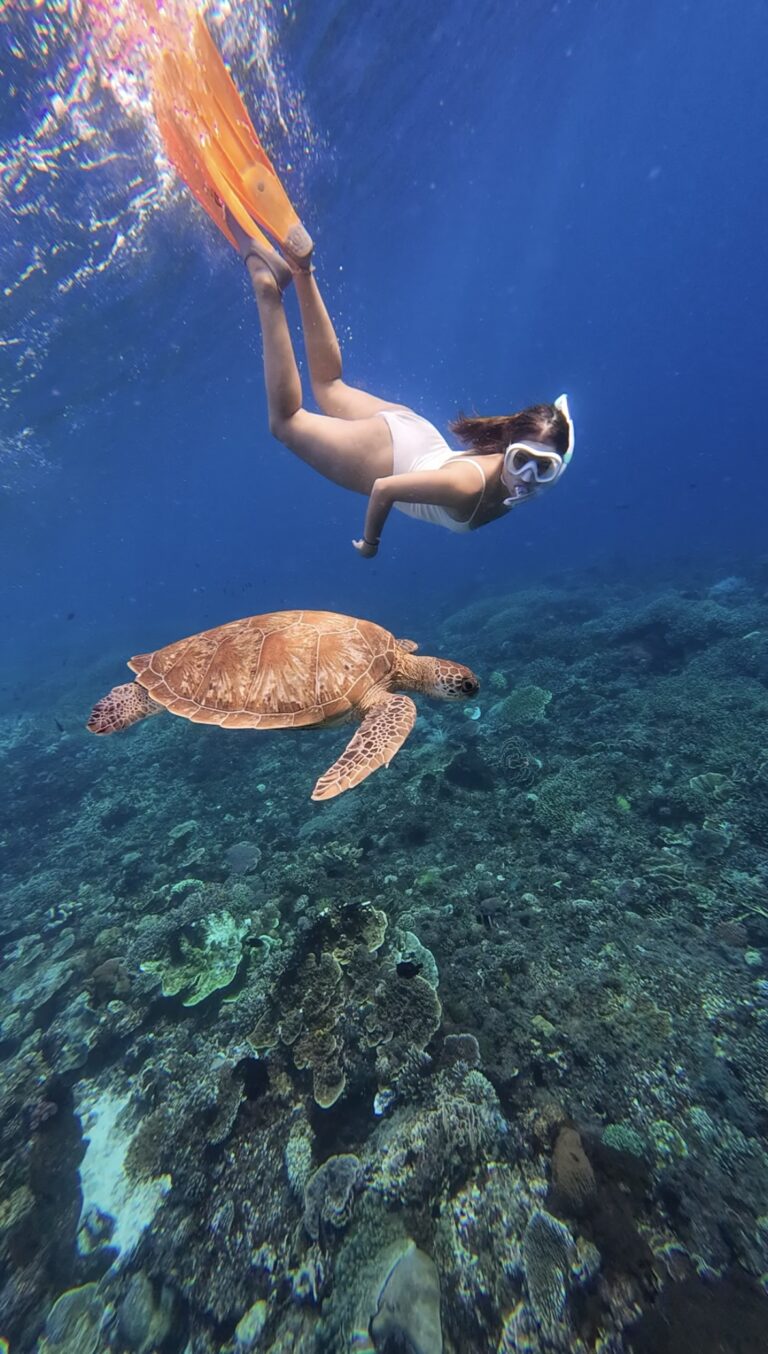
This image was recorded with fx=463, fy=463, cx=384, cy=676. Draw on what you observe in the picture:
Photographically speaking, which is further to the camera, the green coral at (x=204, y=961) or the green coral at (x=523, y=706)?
the green coral at (x=523, y=706)

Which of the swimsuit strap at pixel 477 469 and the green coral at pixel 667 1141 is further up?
the swimsuit strap at pixel 477 469

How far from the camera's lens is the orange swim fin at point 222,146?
144 inches

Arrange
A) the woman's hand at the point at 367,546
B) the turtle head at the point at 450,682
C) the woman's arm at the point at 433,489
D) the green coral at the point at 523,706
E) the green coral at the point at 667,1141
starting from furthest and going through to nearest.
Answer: the green coral at the point at 523,706 → the turtle head at the point at 450,682 → the woman's hand at the point at 367,546 → the woman's arm at the point at 433,489 → the green coral at the point at 667,1141

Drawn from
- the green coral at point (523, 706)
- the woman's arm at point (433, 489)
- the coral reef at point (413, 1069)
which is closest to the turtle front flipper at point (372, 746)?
the woman's arm at point (433, 489)

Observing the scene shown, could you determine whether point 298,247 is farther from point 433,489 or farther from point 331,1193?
point 331,1193

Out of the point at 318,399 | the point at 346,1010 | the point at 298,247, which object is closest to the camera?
the point at 298,247

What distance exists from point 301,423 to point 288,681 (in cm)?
241

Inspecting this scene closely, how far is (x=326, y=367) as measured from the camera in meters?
4.62

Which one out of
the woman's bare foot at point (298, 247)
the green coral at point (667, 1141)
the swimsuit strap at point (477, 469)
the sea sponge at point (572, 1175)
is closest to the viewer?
the sea sponge at point (572, 1175)

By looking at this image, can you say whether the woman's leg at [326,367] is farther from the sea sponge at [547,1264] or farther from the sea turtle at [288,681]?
the sea sponge at [547,1264]

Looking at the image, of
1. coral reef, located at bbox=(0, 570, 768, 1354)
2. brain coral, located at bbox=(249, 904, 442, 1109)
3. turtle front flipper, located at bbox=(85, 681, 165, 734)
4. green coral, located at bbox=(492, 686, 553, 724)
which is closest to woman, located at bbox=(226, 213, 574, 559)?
turtle front flipper, located at bbox=(85, 681, 165, 734)

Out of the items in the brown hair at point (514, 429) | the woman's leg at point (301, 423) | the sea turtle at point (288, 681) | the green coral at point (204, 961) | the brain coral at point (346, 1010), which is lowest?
the brain coral at point (346, 1010)

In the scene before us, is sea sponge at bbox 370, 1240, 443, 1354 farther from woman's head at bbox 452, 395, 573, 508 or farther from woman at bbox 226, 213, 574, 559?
woman's head at bbox 452, 395, 573, 508

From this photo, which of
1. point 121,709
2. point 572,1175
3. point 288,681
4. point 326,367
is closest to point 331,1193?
point 572,1175
